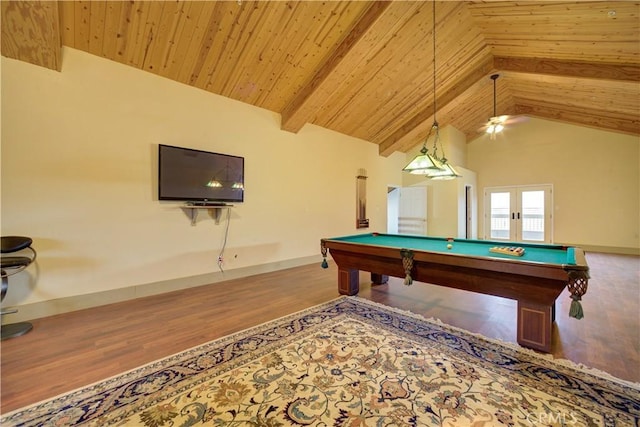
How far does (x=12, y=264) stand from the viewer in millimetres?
2527

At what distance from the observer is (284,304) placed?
133 inches

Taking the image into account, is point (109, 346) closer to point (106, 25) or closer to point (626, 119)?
point (106, 25)

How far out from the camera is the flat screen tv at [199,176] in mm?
3715

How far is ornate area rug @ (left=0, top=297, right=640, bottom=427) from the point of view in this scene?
1.54 metres

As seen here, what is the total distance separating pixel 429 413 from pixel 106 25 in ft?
15.6

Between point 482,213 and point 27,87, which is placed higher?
point 27,87

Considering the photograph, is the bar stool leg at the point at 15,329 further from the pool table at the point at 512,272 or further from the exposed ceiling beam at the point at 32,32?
the pool table at the point at 512,272

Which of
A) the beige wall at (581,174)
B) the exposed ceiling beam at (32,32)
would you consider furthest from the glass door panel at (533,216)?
the exposed ceiling beam at (32,32)

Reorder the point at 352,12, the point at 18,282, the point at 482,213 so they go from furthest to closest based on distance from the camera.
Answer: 1. the point at 482,213
2. the point at 352,12
3. the point at 18,282

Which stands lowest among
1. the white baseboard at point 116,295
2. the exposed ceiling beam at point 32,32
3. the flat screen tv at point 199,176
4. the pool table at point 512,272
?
the white baseboard at point 116,295

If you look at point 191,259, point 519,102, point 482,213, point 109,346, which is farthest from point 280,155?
point 482,213

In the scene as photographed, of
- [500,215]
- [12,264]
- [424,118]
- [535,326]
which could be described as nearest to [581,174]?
[500,215]

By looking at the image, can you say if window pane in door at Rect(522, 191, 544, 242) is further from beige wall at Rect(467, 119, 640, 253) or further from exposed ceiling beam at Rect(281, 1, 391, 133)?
exposed ceiling beam at Rect(281, 1, 391, 133)

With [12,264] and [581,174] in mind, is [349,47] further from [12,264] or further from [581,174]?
[581,174]
